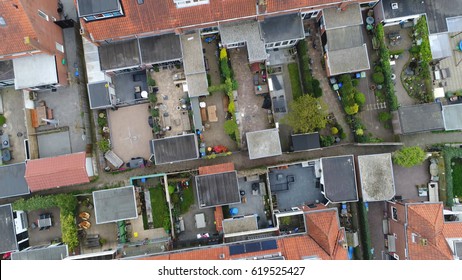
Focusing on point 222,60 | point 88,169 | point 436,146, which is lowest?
point 436,146

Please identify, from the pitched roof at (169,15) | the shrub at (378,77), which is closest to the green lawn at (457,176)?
the shrub at (378,77)

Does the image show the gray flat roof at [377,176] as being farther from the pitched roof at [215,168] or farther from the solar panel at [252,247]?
the pitched roof at [215,168]

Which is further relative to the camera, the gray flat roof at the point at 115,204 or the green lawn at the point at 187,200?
the green lawn at the point at 187,200

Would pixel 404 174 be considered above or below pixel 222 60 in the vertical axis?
below

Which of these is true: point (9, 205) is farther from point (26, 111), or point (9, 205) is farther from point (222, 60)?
point (222, 60)

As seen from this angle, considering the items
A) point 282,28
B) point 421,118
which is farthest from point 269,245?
point 282,28

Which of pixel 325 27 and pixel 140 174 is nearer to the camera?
pixel 325 27

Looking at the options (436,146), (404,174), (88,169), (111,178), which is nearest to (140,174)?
(111,178)

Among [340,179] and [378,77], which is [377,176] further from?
[378,77]
